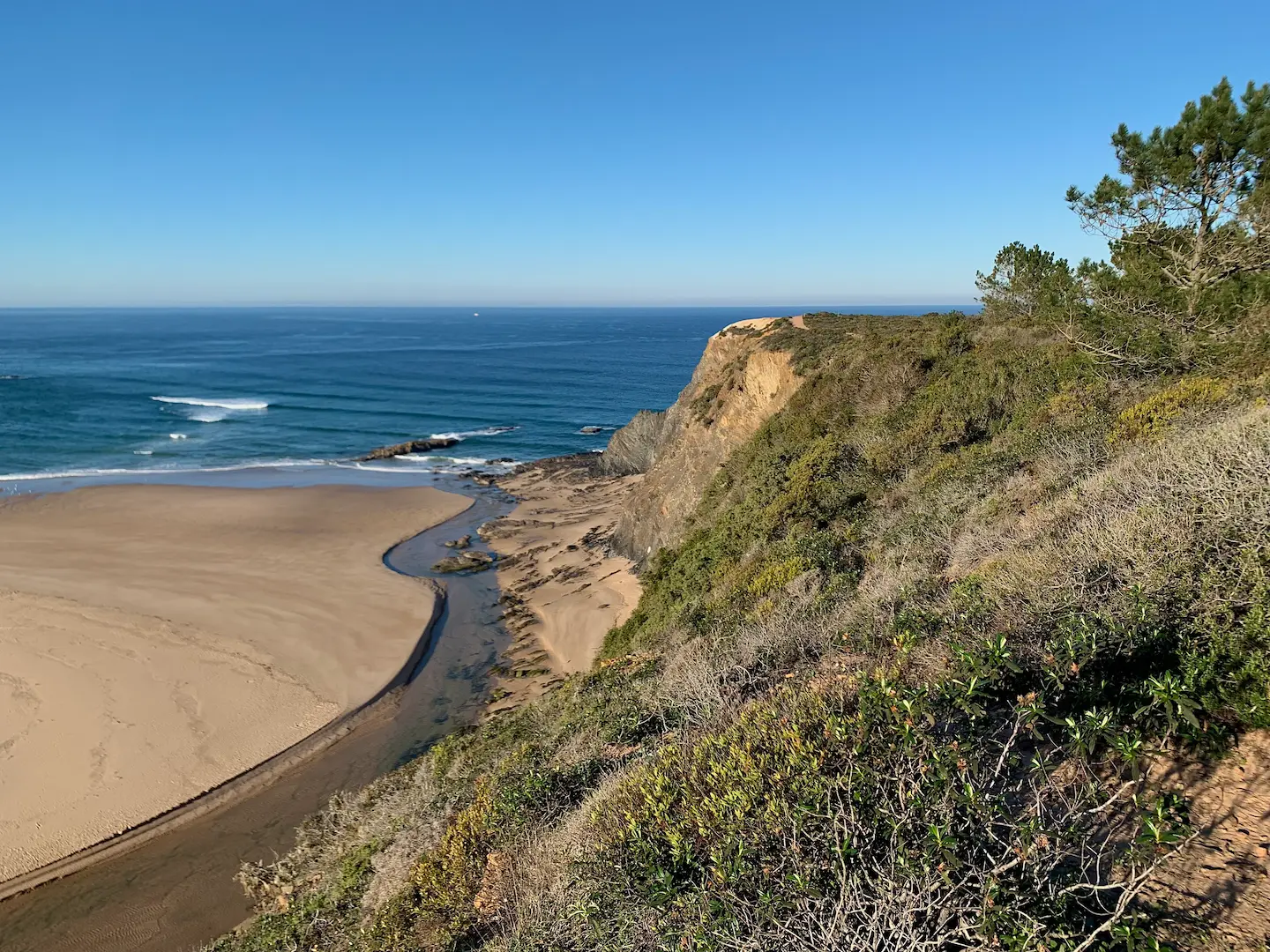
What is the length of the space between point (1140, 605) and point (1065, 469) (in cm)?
563

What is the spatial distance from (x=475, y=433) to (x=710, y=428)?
91.8 feet

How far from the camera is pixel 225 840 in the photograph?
484 inches

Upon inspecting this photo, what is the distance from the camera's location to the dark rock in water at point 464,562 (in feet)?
80.9

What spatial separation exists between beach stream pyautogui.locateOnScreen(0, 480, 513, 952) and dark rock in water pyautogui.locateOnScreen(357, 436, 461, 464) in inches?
986

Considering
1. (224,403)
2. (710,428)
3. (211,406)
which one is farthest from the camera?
(224,403)

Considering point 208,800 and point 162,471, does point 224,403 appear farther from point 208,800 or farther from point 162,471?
point 208,800

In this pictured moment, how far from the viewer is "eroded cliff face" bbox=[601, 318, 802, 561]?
2244 centimetres

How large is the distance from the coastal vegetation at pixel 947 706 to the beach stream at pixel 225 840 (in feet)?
4.43

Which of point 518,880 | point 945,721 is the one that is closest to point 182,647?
point 518,880

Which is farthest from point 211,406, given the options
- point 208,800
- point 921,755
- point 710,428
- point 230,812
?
point 921,755

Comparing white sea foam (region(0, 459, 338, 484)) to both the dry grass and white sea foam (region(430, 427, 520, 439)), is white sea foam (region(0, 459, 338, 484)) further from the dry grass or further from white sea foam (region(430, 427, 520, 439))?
the dry grass

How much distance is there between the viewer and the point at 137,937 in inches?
412

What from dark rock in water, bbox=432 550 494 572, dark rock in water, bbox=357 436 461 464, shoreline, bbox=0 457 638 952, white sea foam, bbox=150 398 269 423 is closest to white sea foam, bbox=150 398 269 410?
white sea foam, bbox=150 398 269 423

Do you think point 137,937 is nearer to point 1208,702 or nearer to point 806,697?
point 806,697
